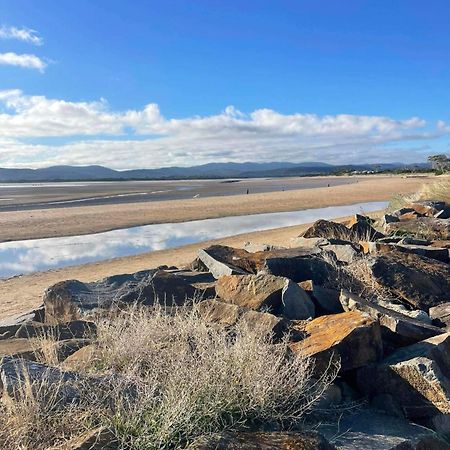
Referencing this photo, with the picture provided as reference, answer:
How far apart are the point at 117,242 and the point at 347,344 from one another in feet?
56.8

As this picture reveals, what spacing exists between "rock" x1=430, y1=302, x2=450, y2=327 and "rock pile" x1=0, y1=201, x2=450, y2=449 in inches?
0.4

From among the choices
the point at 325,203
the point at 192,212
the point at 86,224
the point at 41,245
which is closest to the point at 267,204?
the point at 325,203

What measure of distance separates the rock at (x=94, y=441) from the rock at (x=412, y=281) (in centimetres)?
389

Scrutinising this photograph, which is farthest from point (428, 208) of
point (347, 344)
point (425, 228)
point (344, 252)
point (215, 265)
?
point (347, 344)

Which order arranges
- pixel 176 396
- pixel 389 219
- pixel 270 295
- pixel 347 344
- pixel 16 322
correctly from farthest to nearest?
pixel 389 219 < pixel 16 322 < pixel 270 295 < pixel 347 344 < pixel 176 396

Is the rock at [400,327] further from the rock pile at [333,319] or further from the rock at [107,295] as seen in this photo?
the rock at [107,295]

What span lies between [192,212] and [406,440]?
28233mm

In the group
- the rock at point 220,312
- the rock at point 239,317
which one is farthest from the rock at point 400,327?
the rock at point 220,312

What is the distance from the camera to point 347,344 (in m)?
4.50

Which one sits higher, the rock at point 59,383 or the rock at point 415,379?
the rock at point 59,383

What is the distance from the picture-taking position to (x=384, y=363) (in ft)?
14.6

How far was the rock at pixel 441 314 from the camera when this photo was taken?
5496 millimetres

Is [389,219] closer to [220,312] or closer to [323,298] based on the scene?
[323,298]

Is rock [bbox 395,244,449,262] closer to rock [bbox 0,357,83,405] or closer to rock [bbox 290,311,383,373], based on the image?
rock [bbox 290,311,383,373]
